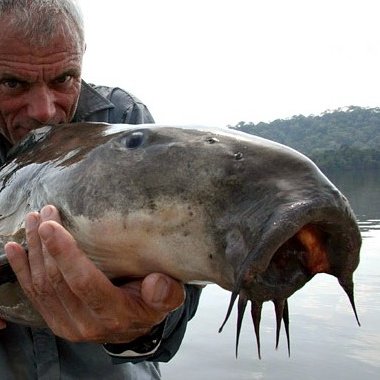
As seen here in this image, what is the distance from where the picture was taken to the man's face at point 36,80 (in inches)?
130

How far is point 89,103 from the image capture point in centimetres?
363

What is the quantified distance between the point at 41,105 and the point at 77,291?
48.1 inches

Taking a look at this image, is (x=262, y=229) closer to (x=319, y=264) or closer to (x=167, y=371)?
(x=319, y=264)

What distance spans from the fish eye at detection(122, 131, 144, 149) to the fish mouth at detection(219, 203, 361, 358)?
0.78 meters

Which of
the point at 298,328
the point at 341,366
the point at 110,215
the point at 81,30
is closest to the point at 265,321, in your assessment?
the point at 298,328

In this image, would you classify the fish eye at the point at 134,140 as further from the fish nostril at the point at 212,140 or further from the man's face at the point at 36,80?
the man's face at the point at 36,80

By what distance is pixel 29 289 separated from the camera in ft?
8.79

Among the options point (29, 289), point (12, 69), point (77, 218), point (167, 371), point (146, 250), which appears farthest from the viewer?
point (167, 371)

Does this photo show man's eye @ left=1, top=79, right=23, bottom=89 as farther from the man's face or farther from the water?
the water

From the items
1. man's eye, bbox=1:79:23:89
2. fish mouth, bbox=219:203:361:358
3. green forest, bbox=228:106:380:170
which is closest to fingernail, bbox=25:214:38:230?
fish mouth, bbox=219:203:361:358

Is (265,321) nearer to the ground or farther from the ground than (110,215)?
nearer to the ground

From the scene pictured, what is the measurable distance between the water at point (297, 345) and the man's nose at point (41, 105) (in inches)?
319

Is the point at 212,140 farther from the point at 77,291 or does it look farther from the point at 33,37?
the point at 33,37

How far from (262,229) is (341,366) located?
10.0m
